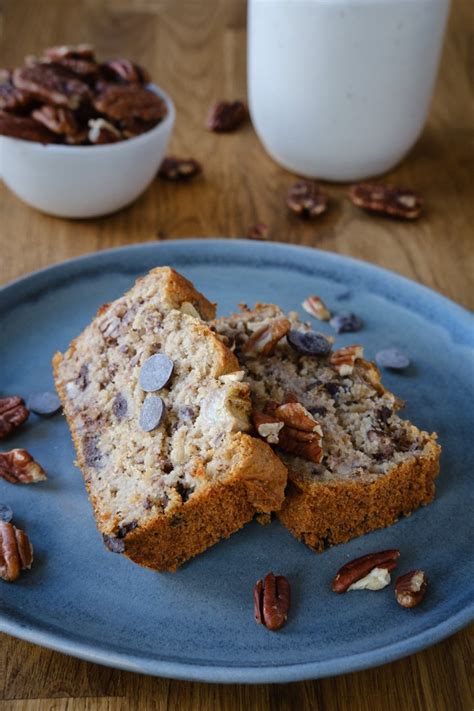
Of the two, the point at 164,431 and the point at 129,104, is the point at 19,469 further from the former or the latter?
the point at 129,104

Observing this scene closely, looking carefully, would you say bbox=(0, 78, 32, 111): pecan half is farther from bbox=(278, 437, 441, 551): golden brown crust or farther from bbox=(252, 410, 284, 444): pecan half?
bbox=(278, 437, 441, 551): golden brown crust

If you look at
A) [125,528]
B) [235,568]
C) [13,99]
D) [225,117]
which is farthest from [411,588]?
[225,117]

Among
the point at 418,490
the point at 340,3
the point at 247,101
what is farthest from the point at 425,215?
the point at 418,490

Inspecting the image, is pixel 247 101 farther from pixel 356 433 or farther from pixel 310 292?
pixel 356 433

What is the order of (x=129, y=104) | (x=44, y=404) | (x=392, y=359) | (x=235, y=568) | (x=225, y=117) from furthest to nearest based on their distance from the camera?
(x=225, y=117)
(x=129, y=104)
(x=392, y=359)
(x=44, y=404)
(x=235, y=568)

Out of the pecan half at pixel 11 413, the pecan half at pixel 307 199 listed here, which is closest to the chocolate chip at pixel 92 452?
the pecan half at pixel 11 413

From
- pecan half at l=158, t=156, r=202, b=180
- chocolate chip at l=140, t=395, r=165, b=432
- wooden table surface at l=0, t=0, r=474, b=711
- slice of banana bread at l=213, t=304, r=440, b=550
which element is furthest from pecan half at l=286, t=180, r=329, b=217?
chocolate chip at l=140, t=395, r=165, b=432
